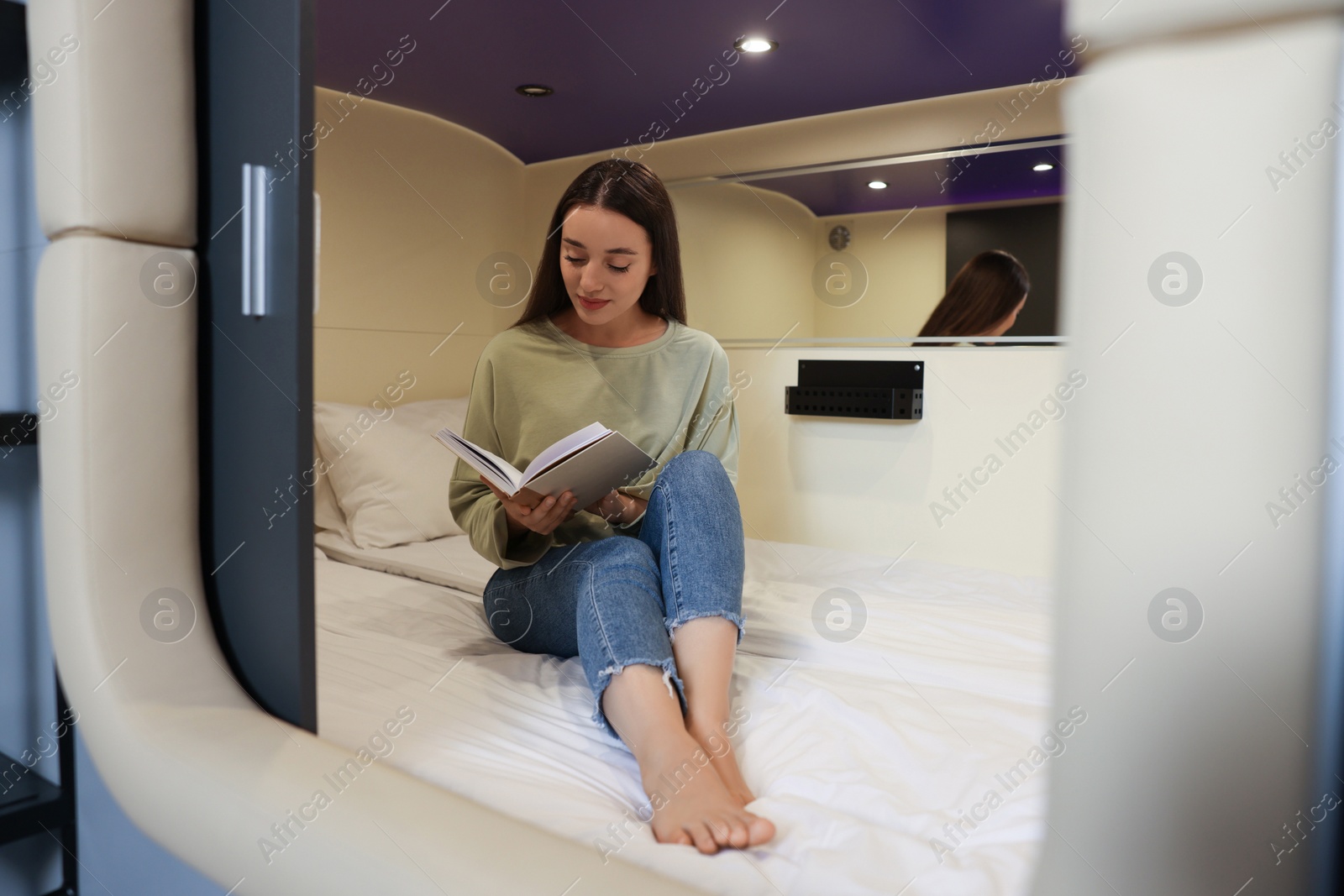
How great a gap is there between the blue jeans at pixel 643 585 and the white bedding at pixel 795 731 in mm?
69

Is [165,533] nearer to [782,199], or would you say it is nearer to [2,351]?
[2,351]

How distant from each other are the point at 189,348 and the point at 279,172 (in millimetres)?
225

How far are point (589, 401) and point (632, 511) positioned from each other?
23 cm

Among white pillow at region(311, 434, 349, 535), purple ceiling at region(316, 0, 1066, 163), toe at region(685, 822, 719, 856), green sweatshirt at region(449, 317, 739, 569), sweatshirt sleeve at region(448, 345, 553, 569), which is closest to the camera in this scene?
toe at region(685, 822, 719, 856)

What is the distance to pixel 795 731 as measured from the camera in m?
1.05

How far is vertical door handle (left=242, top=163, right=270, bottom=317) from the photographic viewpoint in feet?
2.59

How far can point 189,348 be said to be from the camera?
34.6 inches

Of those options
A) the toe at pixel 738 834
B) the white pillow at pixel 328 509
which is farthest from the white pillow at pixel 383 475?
the toe at pixel 738 834

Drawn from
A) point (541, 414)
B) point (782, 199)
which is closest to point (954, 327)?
point (782, 199)

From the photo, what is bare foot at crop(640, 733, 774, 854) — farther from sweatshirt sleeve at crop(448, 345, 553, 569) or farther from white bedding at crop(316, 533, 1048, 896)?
sweatshirt sleeve at crop(448, 345, 553, 569)

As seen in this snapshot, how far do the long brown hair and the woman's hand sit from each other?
463mm

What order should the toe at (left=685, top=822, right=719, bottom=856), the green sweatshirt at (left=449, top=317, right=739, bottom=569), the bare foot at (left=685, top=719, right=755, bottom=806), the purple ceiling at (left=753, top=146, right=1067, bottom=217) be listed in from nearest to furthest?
the toe at (left=685, top=822, right=719, bottom=856)
the bare foot at (left=685, top=719, right=755, bottom=806)
the green sweatshirt at (left=449, top=317, right=739, bottom=569)
the purple ceiling at (left=753, top=146, right=1067, bottom=217)

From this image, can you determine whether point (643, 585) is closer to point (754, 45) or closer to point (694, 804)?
point (694, 804)

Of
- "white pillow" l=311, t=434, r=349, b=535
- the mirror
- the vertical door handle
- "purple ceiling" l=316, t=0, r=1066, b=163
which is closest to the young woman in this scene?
the vertical door handle
